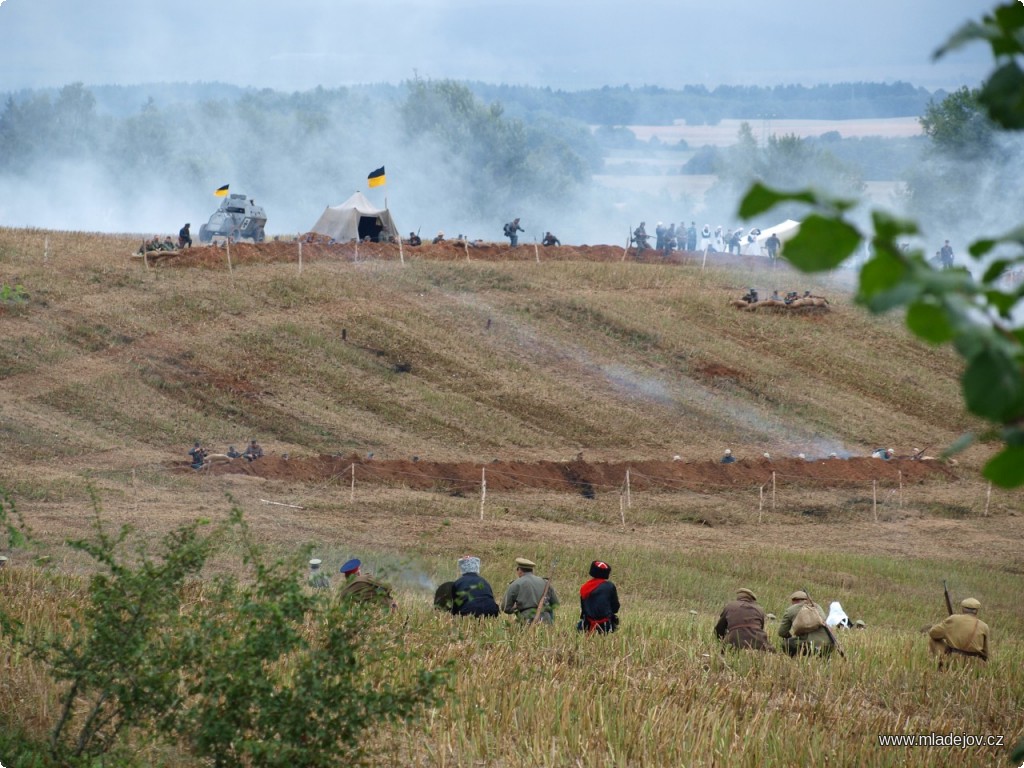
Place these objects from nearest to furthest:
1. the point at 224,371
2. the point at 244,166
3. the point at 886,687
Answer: the point at 886,687 < the point at 224,371 < the point at 244,166

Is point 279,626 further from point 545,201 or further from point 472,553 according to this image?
point 545,201

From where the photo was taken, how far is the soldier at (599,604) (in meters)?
12.0

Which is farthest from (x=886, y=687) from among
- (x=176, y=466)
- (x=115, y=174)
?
(x=115, y=174)

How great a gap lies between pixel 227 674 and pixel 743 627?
6.79 meters

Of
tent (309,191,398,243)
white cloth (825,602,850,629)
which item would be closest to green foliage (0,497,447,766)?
white cloth (825,602,850,629)

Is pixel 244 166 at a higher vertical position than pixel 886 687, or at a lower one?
higher

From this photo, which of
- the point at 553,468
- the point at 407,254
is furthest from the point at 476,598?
the point at 407,254

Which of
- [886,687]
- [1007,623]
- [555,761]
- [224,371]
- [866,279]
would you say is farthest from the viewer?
[224,371]

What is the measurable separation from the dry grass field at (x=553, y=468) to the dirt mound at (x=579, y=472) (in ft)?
0.29

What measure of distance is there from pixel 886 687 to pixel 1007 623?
29.7ft

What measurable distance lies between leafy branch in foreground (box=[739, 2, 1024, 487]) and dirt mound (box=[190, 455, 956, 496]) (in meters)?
21.8

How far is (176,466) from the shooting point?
24594 millimetres

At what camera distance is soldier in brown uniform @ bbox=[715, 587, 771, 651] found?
37.6 feet

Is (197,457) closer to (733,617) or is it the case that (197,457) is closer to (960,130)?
(733,617)
